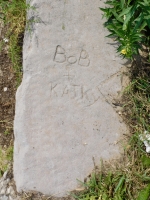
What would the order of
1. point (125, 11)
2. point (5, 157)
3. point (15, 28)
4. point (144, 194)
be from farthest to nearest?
point (15, 28)
point (5, 157)
point (144, 194)
point (125, 11)

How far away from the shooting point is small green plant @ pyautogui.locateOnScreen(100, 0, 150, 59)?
7.14 feet

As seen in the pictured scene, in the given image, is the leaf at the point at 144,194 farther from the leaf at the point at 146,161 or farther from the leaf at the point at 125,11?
the leaf at the point at 125,11

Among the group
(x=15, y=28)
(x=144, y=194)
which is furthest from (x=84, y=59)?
(x=144, y=194)

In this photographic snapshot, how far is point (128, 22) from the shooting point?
7.38ft

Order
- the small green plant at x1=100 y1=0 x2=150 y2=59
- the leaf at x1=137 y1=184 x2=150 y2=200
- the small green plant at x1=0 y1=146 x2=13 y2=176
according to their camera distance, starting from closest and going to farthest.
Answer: the small green plant at x1=100 y1=0 x2=150 y2=59
the leaf at x1=137 y1=184 x2=150 y2=200
the small green plant at x1=0 y1=146 x2=13 y2=176

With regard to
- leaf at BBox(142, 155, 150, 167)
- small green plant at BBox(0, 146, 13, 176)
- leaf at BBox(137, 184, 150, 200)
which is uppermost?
leaf at BBox(142, 155, 150, 167)

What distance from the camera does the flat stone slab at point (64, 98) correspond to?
8.00ft

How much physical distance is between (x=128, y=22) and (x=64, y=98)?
0.63 metres

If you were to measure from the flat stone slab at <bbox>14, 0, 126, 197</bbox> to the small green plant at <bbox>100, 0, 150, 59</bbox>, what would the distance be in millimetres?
129

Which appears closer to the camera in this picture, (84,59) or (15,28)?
(84,59)

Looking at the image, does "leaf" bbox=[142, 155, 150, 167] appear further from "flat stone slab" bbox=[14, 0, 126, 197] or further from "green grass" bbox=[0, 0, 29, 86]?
"green grass" bbox=[0, 0, 29, 86]

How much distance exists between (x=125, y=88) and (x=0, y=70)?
102 centimetres

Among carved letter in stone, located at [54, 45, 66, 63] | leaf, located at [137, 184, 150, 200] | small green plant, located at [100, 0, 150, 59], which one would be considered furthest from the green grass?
leaf, located at [137, 184, 150, 200]

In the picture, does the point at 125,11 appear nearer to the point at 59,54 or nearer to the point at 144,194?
the point at 59,54
